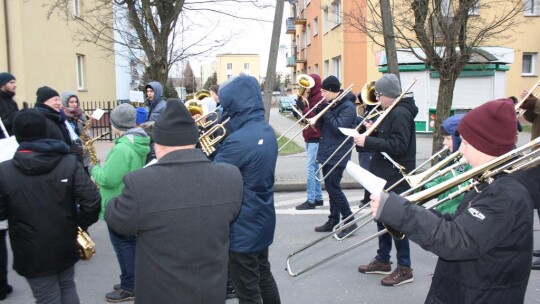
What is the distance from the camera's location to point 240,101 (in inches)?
129

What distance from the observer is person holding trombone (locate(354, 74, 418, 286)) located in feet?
14.0

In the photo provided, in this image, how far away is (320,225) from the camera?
21.0 feet

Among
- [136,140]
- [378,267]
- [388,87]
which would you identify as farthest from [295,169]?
[136,140]

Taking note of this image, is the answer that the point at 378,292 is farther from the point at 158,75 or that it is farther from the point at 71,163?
the point at 158,75

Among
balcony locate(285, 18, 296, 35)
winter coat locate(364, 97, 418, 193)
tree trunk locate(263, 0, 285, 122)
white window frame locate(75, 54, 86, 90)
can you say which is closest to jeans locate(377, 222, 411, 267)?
winter coat locate(364, 97, 418, 193)

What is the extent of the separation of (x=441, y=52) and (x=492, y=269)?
392 inches

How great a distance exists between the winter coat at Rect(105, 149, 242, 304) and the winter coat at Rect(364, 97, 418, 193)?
7.60ft

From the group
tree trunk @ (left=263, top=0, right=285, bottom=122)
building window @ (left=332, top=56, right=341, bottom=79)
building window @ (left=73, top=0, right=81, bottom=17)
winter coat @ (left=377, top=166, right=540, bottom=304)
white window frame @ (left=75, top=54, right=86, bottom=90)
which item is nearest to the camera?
winter coat @ (left=377, top=166, right=540, bottom=304)

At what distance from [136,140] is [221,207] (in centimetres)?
186

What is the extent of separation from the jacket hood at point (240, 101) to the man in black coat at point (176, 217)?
0.93m

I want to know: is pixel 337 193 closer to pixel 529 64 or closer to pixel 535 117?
pixel 535 117

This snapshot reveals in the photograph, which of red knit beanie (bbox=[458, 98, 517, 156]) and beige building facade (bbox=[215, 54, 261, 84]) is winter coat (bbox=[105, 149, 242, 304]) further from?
beige building facade (bbox=[215, 54, 261, 84])

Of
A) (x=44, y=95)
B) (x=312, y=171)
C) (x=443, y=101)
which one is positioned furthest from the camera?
(x=443, y=101)

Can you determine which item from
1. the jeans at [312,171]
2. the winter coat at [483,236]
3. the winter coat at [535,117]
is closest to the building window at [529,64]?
the jeans at [312,171]
